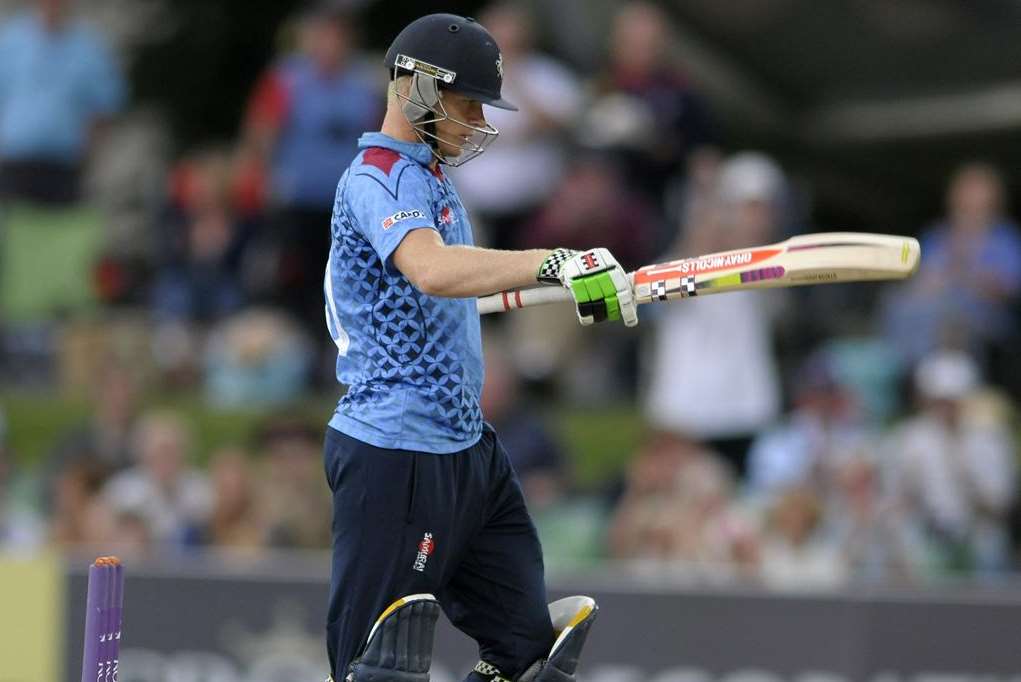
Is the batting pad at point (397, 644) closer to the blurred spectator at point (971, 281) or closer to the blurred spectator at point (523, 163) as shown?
the blurred spectator at point (971, 281)

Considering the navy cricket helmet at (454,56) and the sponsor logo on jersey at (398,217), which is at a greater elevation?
the navy cricket helmet at (454,56)

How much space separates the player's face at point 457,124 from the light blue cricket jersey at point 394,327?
0.20 ft

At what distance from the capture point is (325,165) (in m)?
10.5

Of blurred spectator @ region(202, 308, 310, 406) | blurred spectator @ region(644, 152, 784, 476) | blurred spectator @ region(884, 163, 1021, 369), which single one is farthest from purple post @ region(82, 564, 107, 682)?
blurred spectator @ region(202, 308, 310, 406)

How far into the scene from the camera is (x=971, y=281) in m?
9.36

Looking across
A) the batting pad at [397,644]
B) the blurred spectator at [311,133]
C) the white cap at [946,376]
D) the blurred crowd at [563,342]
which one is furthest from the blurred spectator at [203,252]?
the batting pad at [397,644]

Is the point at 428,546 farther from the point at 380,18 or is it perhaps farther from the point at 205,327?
the point at 380,18

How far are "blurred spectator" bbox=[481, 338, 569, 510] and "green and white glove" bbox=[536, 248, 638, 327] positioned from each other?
15.7 feet

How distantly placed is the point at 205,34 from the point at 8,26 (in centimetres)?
270

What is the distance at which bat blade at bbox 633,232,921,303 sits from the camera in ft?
14.3

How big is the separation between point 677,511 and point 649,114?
243cm

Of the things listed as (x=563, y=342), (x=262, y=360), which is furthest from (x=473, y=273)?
(x=262, y=360)

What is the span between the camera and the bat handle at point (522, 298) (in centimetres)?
457

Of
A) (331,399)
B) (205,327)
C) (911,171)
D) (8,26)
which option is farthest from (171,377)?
(911,171)
